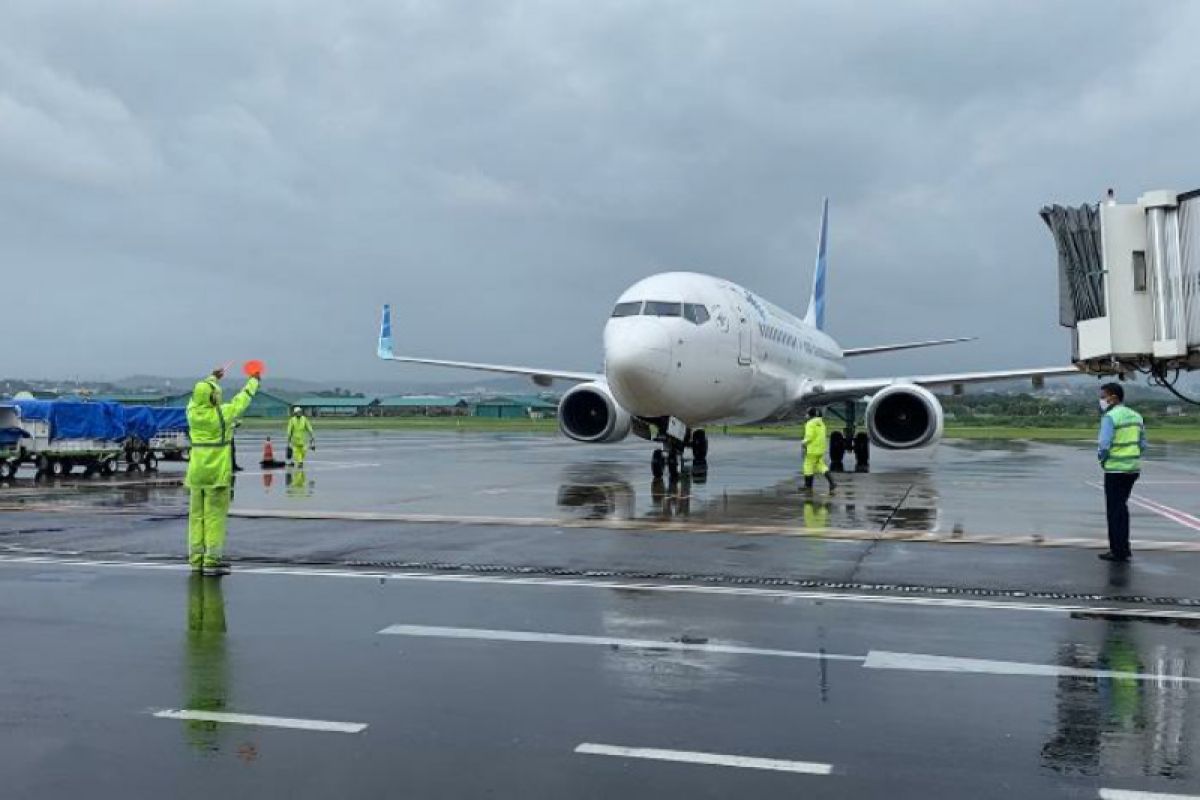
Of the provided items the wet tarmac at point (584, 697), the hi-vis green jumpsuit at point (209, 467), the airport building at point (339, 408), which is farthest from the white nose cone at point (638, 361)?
the airport building at point (339, 408)

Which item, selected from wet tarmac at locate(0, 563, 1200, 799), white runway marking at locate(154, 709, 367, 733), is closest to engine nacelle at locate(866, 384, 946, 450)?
wet tarmac at locate(0, 563, 1200, 799)

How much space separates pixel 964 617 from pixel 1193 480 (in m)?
18.5

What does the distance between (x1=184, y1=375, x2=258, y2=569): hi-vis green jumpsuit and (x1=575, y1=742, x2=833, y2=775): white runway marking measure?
580 centimetres

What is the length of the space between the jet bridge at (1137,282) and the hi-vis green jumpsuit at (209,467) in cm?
720

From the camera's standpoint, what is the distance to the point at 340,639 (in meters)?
6.79

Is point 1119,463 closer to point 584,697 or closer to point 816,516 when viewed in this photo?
point 816,516

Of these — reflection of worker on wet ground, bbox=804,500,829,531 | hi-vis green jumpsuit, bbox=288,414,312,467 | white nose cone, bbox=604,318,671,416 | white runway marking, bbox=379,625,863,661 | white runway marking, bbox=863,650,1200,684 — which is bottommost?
white runway marking, bbox=863,650,1200,684

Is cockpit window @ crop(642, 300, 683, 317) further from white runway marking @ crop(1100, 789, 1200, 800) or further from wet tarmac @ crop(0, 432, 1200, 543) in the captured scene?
white runway marking @ crop(1100, 789, 1200, 800)

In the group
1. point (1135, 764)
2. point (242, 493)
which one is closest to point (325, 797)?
point (1135, 764)

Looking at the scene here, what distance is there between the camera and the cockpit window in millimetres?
19391

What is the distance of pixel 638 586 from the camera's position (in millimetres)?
8766

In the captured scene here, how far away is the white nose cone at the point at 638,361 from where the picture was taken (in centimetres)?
1834

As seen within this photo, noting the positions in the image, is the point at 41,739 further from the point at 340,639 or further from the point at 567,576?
the point at 567,576

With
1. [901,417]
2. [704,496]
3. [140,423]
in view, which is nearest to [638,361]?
[704,496]
